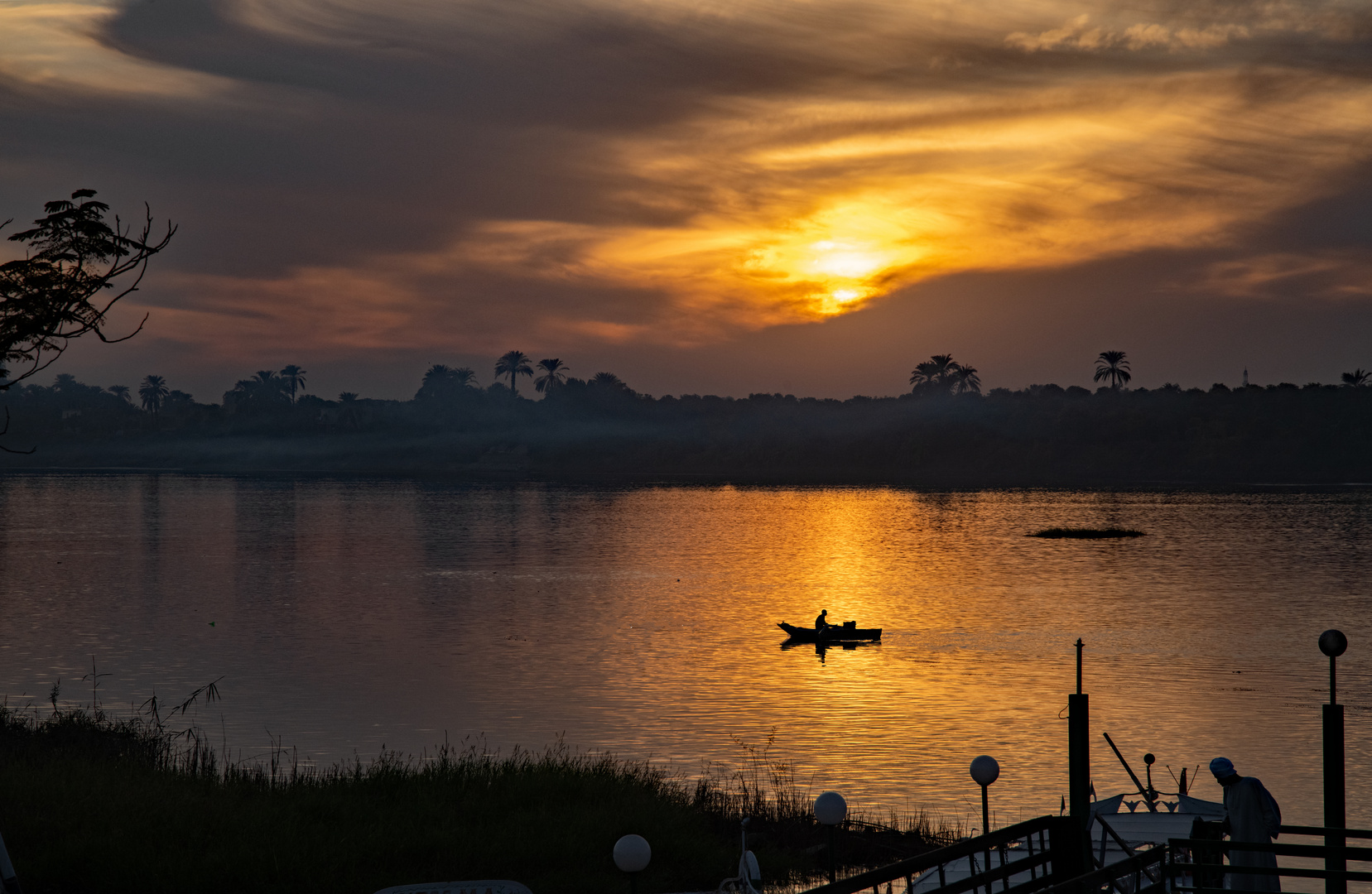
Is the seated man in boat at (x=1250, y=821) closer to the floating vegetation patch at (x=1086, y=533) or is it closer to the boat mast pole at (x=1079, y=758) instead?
the boat mast pole at (x=1079, y=758)

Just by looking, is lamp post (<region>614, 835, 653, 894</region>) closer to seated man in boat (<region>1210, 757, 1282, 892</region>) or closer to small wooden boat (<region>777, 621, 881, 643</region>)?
seated man in boat (<region>1210, 757, 1282, 892</region>)

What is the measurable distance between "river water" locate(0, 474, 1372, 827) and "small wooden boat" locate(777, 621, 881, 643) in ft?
3.36

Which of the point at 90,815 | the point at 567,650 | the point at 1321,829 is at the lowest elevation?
the point at 567,650

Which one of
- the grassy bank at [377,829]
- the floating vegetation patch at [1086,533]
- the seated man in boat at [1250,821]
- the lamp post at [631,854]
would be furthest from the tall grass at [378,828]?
the floating vegetation patch at [1086,533]

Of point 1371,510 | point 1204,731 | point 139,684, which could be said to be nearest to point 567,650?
point 139,684

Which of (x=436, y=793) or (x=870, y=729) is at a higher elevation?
(x=436, y=793)

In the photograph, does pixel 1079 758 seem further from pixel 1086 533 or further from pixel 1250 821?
pixel 1086 533

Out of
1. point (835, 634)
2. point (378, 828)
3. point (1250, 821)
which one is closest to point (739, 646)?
point (835, 634)

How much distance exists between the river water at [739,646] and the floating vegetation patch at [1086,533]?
18.7 ft

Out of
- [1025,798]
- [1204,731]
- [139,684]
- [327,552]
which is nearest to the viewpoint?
A: [1025,798]

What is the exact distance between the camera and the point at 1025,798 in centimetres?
2781

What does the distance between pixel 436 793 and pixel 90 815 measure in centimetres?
529

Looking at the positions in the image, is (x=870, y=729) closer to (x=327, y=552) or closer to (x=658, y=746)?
(x=658, y=746)

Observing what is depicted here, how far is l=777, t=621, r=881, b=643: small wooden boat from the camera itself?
186 ft
